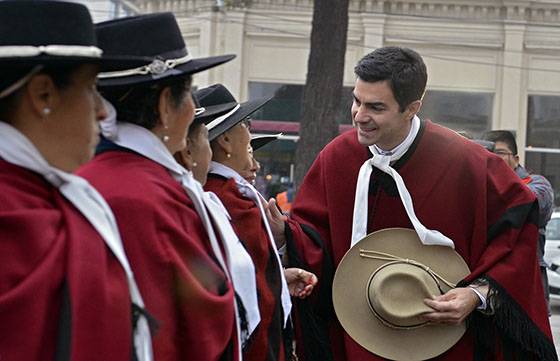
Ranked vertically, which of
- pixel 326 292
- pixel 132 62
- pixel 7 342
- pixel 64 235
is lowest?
pixel 326 292

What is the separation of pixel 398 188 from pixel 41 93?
2.13 m

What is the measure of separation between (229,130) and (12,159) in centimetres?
156

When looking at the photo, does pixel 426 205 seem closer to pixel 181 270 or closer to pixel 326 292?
pixel 326 292

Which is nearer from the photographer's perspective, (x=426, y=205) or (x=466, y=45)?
(x=426, y=205)

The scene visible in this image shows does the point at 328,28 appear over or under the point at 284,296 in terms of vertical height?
over

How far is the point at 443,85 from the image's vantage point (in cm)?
2183

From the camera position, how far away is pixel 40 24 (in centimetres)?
221

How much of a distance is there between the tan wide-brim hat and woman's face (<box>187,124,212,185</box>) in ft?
3.62

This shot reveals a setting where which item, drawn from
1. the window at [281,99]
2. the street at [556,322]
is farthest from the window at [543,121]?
the street at [556,322]

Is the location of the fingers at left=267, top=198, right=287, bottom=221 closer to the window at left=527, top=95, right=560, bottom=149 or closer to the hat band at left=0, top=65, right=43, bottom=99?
the hat band at left=0, top=65, right=43, bottom=99

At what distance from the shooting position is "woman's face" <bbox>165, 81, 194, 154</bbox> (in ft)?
8.99

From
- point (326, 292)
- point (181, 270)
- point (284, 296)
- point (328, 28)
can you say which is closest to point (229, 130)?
point (284, 296)

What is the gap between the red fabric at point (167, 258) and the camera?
248 centimetres

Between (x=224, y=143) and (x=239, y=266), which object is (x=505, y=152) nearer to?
(x=224, y=143)
